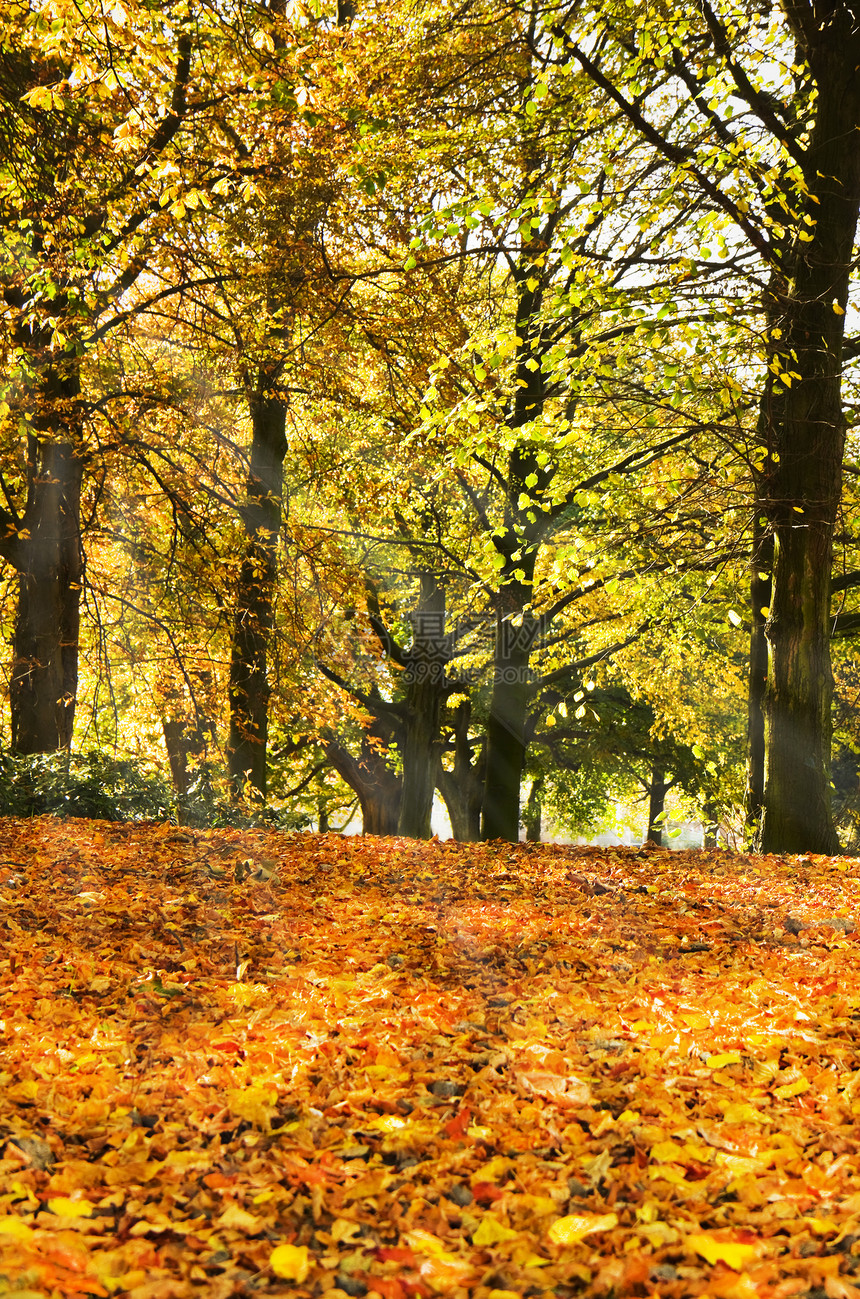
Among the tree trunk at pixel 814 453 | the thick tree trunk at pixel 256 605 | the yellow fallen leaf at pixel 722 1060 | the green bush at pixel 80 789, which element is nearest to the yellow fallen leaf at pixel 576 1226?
the yellow fallen leaf at pixel 722 1060

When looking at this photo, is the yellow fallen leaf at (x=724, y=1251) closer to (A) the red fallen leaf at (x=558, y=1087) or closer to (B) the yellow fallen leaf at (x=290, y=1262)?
(A) the red fallen leaf at (x=558, y=1087)

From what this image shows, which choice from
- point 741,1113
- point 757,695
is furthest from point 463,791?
point 741,1113

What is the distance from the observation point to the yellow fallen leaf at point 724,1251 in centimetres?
194

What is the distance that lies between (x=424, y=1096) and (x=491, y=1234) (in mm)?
661

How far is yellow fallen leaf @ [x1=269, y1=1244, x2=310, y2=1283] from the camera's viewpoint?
1914 mm

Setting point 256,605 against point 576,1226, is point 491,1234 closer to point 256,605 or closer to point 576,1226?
point 576,1226

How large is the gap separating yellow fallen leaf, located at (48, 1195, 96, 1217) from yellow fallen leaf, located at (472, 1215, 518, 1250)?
0.90 m

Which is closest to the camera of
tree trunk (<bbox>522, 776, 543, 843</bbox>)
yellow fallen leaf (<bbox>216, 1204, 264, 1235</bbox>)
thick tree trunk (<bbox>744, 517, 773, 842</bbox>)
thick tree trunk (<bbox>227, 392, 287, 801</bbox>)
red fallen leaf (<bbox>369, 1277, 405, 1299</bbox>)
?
red fallen leaf (<bbox>369, 1277, 405, 1299</bbox>)

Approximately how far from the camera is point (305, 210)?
841 centimetres

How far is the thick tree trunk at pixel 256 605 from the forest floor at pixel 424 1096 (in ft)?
18.5

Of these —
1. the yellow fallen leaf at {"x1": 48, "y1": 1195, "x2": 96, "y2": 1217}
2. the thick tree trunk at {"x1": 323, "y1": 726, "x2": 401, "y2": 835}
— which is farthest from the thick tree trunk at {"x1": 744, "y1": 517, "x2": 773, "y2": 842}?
the thick tree trunk at {"x1": 323, "y1": 726, "x2": 401, "y2": 835}

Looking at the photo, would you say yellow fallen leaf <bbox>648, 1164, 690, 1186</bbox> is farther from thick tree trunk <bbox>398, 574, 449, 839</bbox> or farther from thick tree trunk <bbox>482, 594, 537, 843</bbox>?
thick tree trunk <bbox>398, 574, 449, 839</bbox>

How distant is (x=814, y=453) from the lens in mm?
6875

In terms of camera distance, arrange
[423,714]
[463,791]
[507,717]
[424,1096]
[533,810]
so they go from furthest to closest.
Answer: [533,810] → [463,791] → [423,714] → [507,717] → [424,1096]
